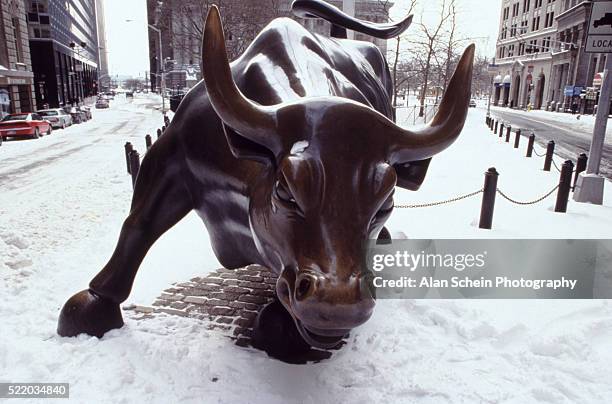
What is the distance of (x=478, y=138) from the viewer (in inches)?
812

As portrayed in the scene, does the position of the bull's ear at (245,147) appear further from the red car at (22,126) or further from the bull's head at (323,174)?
the red car at (22,126)

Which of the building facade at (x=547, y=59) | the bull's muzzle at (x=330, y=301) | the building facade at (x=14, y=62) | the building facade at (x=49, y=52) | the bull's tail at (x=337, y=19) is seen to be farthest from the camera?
the building facade at (x=547, y=59)

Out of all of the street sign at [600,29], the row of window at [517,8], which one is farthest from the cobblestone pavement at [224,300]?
the row of window at [517,8]

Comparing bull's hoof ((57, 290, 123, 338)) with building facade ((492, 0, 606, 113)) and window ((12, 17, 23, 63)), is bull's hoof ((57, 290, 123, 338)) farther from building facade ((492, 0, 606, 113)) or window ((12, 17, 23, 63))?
building facade ((492, 0, 606, 113))

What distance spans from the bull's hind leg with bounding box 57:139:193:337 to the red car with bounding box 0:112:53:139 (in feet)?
64.0

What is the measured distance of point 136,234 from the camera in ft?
12.1

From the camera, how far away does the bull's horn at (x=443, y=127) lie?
2389mm

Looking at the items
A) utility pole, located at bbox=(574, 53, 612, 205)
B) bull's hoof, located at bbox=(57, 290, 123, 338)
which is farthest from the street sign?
bull's hoof, located at bbox=(57, 290, 123, 338)

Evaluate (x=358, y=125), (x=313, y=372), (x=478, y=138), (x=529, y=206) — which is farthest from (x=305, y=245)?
(x=478, y=138)

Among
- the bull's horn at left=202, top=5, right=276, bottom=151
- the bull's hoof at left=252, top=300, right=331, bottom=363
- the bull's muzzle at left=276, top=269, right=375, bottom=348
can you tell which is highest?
the bull's horn at left=202, top=5, right=276, bottom=151

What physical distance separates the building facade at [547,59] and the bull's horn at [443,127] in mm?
42099

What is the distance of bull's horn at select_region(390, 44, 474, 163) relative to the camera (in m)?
2.39

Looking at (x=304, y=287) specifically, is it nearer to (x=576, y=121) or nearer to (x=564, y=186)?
(x=564, y=186)

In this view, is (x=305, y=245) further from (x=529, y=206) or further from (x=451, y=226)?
(x=529, y=206)
